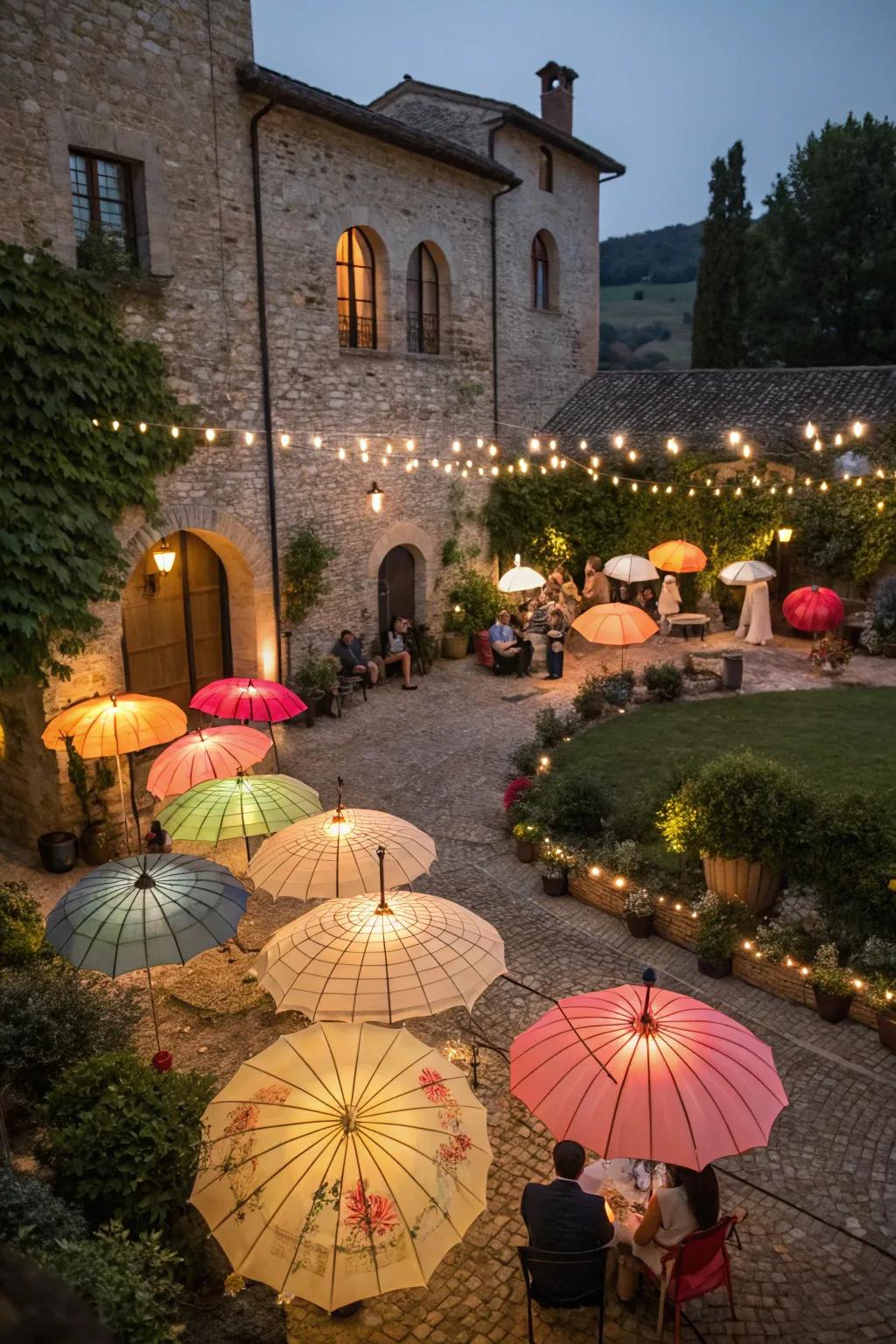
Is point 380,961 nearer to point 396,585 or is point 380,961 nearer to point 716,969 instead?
point 716,969

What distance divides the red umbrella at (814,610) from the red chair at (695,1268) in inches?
520

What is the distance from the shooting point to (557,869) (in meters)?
10.1

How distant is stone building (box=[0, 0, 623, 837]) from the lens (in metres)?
11.4

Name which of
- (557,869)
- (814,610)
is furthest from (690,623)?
(557,869)

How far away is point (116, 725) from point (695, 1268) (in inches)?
289

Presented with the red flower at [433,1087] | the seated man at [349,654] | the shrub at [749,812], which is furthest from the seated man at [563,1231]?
the seated man at [349,654]

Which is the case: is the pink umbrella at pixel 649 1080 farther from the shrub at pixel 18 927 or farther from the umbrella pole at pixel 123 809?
the umbrella pole at pixel 123 809

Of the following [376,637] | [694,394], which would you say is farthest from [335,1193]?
[694,394]

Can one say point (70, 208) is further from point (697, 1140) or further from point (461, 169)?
point (697, 1140)

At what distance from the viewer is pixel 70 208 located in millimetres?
11047

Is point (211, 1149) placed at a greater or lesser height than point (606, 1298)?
greater

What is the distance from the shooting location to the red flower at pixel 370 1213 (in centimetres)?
426

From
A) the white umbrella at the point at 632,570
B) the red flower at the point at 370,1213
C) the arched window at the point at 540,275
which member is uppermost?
the arched window at the point at 540,275

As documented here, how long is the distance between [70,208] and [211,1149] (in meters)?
10.4
